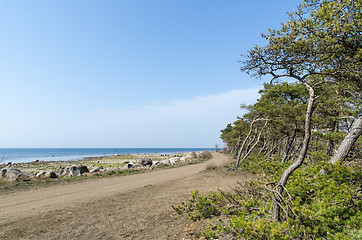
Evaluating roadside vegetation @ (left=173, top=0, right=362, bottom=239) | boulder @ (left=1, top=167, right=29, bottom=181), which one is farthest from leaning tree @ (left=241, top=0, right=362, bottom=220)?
boulder @ (left=1, top=167, right=29, bottom=181)

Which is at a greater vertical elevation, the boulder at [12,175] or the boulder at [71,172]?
the boulder at [12,175]

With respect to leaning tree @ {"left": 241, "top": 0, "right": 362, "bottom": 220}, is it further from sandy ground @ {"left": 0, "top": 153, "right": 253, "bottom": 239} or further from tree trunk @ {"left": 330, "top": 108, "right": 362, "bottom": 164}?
sandy ground @ {"left": 0, "top": 153, "right": 253, "bottom": 239}

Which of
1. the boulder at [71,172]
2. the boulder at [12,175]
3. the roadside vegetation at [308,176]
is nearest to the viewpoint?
the roadside vegetation at [308,176]

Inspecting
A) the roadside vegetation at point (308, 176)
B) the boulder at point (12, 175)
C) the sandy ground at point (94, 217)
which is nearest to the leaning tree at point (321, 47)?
the roadside vegetation at point (308, 176)

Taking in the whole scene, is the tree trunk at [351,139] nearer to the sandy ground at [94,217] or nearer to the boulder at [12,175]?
the sandy ground at [94,217]

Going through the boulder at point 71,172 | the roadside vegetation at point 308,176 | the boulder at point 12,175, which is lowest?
the boulder at point 71,172

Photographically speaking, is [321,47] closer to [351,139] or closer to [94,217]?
[351,139]

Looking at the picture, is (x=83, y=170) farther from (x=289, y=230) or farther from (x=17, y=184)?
(x=289, y=230)

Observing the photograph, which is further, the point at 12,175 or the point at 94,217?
the point at 12,175

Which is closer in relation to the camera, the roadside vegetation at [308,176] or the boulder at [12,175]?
the roadside vegetation at [308,176]

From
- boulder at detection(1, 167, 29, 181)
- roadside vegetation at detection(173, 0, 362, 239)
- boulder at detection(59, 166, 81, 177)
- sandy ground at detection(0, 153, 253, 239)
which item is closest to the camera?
roadside vegetation at detection(173, 0, 362, 239)

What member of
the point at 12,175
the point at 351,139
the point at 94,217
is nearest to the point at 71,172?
the point at 12,175

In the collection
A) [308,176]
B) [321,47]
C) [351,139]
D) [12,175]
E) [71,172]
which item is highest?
[321,47]

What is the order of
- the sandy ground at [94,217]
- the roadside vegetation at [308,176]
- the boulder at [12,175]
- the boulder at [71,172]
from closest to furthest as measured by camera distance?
1. the roadside vegetation at [308,176]
2. the sandy ground at [94,217]
3. the boulder at [12,175]
4. the boulder at [71,172]
